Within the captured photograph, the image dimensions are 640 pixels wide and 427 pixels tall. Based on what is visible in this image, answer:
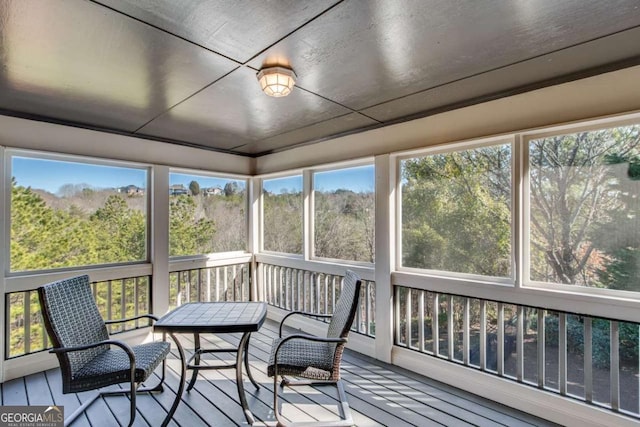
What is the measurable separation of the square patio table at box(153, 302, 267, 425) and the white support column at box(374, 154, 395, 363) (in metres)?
1.33

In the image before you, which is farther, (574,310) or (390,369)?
(390,369)

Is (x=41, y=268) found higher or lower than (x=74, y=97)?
lower

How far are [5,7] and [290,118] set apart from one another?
214cm

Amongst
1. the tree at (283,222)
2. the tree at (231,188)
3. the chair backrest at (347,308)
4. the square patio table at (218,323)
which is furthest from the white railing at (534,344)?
the tree at (231,188)

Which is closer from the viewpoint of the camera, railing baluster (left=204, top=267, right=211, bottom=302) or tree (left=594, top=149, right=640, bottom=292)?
tree (left=594, top=149, right=640, bottom=292)

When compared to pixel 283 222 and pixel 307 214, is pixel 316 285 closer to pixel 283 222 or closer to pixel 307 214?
pixel 307 214

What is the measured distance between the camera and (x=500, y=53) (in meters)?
1.94

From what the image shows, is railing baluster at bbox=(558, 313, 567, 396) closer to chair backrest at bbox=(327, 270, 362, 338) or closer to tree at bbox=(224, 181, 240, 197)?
chair backrest at bbox=(327, 270, 362, 338)

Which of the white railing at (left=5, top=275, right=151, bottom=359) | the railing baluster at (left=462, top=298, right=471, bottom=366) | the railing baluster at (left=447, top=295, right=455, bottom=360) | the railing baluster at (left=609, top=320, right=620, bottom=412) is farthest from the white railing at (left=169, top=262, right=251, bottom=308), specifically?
the railing baluster at (left=609, top=320, right=620, bottom=412)

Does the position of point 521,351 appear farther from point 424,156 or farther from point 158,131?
point 158,131

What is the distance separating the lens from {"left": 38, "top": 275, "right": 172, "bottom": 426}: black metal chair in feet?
7.01

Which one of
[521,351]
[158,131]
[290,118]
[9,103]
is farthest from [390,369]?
[9,103]

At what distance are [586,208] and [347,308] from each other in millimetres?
1957

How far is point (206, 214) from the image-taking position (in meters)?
4.68
